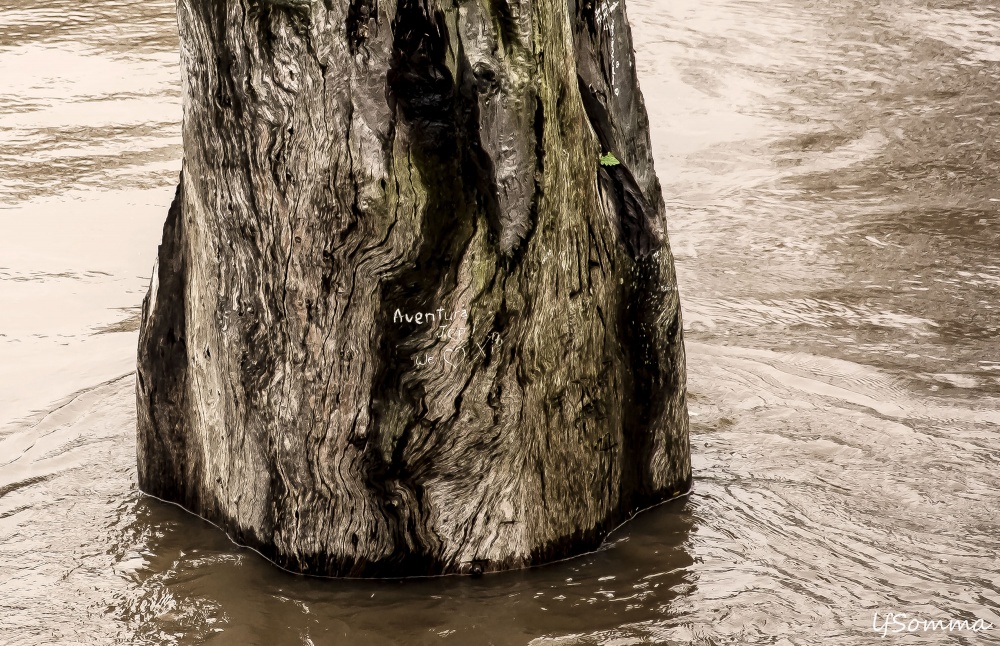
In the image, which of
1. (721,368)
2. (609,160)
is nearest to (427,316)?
(609,160)

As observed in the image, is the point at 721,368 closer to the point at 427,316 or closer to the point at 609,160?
the point at 609,160

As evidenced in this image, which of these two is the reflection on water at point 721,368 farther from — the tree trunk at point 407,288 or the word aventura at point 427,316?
the word aventura at point 427,316

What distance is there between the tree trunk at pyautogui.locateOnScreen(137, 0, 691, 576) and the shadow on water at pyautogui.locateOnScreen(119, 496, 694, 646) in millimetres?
76

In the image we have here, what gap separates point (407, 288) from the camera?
122 inches

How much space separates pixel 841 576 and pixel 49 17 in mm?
8364

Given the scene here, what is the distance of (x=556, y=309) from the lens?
327cm

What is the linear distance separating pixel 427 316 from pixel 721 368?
198 cm

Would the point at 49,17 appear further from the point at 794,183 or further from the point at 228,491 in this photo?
the point at 228,491

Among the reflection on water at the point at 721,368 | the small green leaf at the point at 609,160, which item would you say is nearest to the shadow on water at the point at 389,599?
the reflection on water at the point at 721,368

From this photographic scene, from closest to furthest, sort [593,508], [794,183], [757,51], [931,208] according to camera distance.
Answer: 1. [593,508]
2. [931,208]
3. [794,183]
4. [757,51]

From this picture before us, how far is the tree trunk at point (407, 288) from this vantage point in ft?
9.75

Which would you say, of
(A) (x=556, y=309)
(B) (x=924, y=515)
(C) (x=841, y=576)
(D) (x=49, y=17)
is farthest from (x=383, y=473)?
(D) (x=49, y=17)

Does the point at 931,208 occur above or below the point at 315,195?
below

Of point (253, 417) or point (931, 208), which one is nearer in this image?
point (253, 417)
